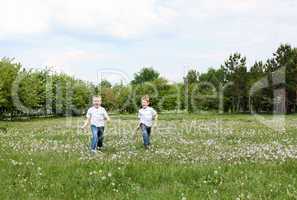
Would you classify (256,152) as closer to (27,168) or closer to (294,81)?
(27,168)

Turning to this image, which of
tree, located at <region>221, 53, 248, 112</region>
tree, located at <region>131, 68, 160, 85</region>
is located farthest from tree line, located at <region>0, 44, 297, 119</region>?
tree, located at <region>131, 68, 160, 85</region>

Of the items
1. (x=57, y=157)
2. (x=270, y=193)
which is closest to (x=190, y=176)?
(x=270, y=193)

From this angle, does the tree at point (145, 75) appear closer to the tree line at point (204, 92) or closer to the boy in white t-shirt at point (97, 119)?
the tree line at point (204, 92)

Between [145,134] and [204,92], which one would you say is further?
[204,92]

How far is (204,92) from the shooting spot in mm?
115250

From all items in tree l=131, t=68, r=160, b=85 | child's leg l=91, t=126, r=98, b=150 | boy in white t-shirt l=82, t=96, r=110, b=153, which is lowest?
child's leg l=91, t=126, r=98, b=150

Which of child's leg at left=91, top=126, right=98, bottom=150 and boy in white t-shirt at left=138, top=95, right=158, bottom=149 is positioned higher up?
boy in white t-shirt at left=138, top=95, right=158, bottom=149

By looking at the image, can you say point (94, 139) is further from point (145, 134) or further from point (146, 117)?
point (146, 117)

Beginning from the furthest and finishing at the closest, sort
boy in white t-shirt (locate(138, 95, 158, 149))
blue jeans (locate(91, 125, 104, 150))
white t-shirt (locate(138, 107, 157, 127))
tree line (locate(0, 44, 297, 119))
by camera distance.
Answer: tree line (locate(0, 44, 297, 119)) → white t-shirt (locate(138, 107, 157, 127)) → boy in white t-shirt (locate(138, 95, 158, 149)) → blue jeans (locate(91, 125, 104, 150))

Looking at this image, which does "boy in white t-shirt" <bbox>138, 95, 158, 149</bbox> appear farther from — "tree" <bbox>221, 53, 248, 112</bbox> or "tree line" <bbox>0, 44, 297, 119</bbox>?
"tree" <bbox>221, 53, 248, 112</bbox>

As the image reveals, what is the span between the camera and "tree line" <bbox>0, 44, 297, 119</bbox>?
103 meters

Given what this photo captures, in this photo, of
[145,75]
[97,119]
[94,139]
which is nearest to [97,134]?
[94,139]

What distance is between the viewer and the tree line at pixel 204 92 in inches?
4068

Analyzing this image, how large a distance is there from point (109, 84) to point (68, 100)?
42598 mm
